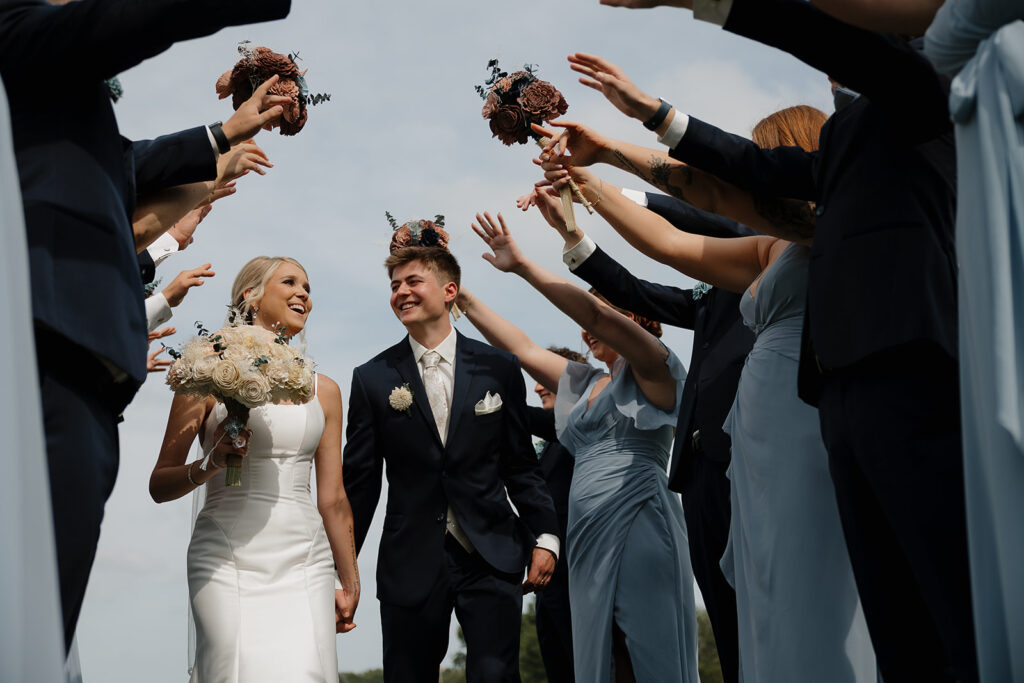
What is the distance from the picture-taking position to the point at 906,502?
278 cm

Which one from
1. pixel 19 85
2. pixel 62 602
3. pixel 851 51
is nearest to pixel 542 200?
pixel 851 51

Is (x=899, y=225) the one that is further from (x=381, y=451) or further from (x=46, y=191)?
(x=381, y=451)

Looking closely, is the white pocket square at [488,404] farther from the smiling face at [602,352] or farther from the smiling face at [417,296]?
the smiling face at [602,352]

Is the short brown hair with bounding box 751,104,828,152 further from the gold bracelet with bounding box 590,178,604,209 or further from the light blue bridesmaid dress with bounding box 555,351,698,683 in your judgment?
the light blue bridesmaid dress with bounding box 555,351,698,683

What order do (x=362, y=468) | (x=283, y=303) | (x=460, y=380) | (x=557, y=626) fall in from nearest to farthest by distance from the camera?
(x=283, y=303)
(x=362, y=468)
(x=460, y=380)
(x=557, y=626)

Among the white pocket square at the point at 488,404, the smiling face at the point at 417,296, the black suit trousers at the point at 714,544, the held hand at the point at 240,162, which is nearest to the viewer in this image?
the held hand at the point at 240,162

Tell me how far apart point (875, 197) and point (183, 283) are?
3664mm

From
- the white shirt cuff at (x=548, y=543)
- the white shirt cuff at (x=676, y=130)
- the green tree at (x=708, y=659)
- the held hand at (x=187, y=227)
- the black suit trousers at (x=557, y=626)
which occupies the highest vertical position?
the held hand at (x=187, y=227)

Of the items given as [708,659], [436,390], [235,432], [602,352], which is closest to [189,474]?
[235,432]

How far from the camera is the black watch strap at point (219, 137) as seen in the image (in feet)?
12.4

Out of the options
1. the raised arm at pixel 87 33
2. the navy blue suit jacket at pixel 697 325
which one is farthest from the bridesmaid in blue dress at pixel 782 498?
the raised arm at pixel 87 33

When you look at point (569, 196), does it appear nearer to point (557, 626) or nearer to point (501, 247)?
point (501, 247)

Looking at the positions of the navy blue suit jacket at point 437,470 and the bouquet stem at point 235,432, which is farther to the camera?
the navy blue suit jacket at point 437,470

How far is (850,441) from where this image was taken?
2975 millimetres
